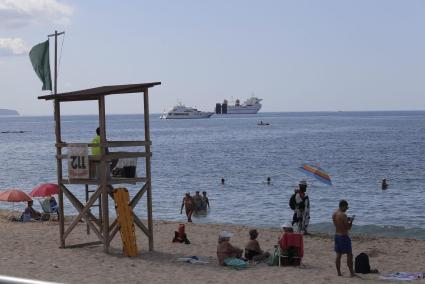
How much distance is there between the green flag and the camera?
48.9ft

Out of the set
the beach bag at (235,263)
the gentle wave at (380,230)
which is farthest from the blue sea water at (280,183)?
the beach bag at (235,263)

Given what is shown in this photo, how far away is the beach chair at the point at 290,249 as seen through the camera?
12711mm

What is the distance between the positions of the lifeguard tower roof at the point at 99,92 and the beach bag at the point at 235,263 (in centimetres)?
369

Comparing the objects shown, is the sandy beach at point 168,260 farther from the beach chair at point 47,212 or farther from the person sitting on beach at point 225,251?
the beach chair at point 47,212

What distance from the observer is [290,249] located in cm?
1278

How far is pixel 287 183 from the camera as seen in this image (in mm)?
40000

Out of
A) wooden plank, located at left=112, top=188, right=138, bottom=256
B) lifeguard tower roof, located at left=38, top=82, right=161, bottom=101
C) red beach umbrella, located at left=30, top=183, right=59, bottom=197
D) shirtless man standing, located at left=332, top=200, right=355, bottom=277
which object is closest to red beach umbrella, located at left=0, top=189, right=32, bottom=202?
red beach umbrella, located at left=30, top=183, right=59, bottom=197

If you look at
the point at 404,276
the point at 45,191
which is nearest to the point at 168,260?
the point at 404,276

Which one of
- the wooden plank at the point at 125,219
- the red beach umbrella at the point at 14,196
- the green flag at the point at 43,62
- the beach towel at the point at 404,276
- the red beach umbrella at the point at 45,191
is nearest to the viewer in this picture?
Result: the beach towel at the point at 404,276

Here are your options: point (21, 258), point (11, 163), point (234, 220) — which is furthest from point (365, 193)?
point (11, 163)

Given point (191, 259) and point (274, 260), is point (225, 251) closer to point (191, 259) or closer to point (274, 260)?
point (191, 259)

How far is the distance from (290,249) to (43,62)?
22.8ft

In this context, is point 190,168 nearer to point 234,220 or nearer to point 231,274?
point 234,220

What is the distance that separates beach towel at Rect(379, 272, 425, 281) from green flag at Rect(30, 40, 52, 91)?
8.32 meters
